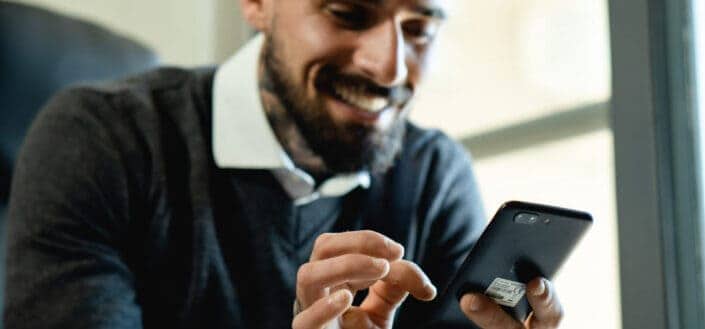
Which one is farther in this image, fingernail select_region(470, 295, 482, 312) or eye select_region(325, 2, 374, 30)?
eye select_region(325, 2, 374, 30)

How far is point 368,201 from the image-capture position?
103cm

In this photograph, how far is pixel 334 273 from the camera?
64cm

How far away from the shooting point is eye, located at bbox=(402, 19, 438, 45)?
3.32 ft

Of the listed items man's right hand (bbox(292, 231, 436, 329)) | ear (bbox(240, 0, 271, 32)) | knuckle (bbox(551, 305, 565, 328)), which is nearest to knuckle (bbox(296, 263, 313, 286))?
man's right hand (bbox(292, 231, 436, 329))

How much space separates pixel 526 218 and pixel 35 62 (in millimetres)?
711

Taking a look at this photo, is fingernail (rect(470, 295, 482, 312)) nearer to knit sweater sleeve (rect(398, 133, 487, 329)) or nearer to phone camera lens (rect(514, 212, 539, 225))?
phone camera lens (rect(514, 212, 539, 225))

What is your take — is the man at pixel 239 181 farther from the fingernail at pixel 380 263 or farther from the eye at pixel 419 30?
the fingernail at pixel 380 263

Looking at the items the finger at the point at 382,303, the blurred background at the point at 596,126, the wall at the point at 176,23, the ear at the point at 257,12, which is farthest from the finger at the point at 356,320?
the wall at the point at 176,23

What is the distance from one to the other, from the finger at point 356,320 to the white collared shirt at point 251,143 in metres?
0.29

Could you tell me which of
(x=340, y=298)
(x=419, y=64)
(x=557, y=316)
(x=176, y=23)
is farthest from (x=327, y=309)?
(x=176, y=23)

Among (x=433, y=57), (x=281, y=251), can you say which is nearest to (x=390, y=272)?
(x=281, y=251)

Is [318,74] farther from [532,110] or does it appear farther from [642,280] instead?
[642,280]

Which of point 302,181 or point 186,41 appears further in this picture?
point 186,41

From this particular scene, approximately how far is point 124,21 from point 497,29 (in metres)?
0.89
